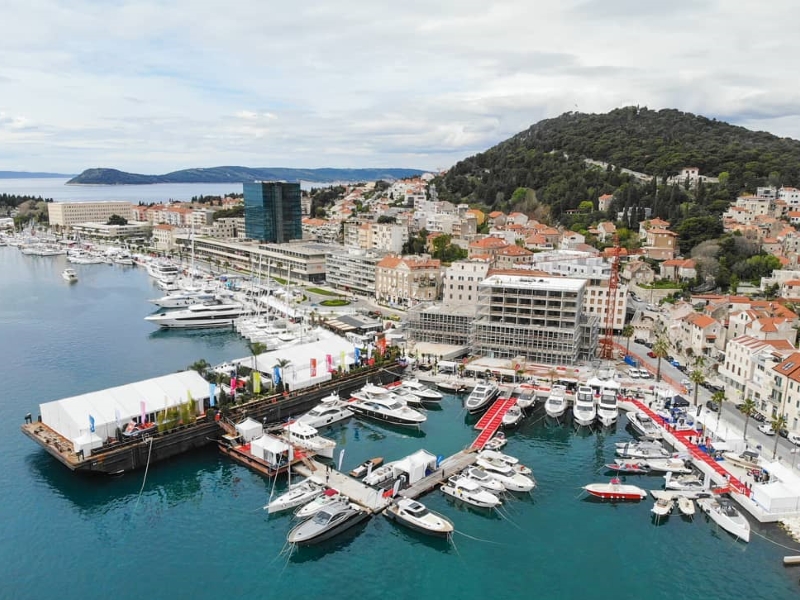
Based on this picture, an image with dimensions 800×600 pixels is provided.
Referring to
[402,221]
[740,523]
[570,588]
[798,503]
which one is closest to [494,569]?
[570,588]

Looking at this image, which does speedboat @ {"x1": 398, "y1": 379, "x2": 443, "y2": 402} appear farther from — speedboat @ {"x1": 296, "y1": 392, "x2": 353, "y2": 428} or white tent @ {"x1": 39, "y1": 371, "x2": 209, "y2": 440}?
white tent @ {"x1": 39, "y1": 371, "x2": 209, "y2": 440}

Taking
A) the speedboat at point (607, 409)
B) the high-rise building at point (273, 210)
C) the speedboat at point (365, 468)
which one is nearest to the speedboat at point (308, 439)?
the speedboat at point (365, 468)

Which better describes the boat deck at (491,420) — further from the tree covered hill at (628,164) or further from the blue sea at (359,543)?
the tree covered hill at (628,164)

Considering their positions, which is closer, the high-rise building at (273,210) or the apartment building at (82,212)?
the high-rise building at (273,210)

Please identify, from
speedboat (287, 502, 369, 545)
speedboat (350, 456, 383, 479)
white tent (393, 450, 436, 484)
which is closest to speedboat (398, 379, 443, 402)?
white tent (393, 450, 436, 484)

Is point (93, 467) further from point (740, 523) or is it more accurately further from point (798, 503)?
point (798, 503)

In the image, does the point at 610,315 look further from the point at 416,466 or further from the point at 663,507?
the point at 416,466

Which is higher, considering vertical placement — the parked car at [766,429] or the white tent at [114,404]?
the white tent at [114,404]
